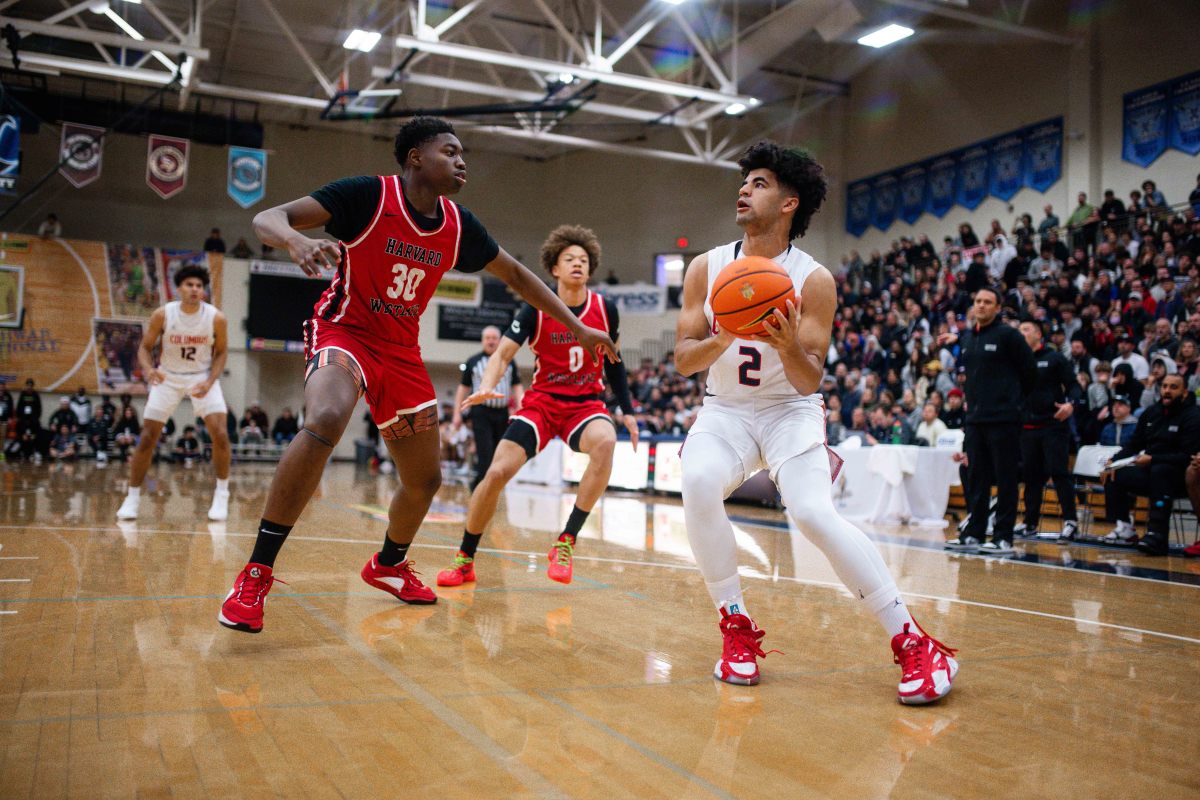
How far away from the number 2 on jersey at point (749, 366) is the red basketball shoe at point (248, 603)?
1.92 metres

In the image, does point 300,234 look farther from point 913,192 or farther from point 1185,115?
point 913,192

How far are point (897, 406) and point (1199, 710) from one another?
11339 millimetres

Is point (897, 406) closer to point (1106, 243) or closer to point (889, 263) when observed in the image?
point (1106, 243)

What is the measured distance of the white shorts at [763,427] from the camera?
338 centimetres

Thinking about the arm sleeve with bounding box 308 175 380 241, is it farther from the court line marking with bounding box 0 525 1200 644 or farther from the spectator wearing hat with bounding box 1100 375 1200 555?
the spectator wearing hat with bounding box 1100 375 1200 555

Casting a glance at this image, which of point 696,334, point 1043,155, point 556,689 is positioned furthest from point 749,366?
point 1043,155

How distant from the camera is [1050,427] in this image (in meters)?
9.28

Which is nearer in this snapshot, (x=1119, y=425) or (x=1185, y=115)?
(x=1119, y=425)

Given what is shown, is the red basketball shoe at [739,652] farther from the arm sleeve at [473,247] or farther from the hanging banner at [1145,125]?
the hanging banner at [1145,125]

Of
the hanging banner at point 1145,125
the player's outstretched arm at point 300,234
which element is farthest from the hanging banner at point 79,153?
the hanging banner at point 1145,125

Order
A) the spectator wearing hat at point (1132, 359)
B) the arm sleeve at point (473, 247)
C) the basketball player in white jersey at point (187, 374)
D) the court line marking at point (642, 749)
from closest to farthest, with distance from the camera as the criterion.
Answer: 1. the court line marking at point (642, 749)
2. the arm sleeve at point (473, 247)
3. the basketball player in white jersey at point (187, 374)
4. the spectator wearing hat at point (1132, 359)

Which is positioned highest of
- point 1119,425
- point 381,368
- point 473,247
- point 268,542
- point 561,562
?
point 473,247

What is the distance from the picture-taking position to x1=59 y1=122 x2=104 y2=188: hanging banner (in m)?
19.4

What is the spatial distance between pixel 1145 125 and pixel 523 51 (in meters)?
13.3
